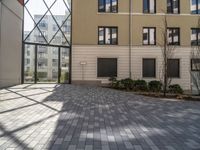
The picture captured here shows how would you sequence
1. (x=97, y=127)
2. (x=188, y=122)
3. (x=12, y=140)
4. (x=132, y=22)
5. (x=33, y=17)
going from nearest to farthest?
(x=12, y=140)
(x=97, y=127)
(x=188, y=122)
(x=33, y=17)
(x=132, y=22)

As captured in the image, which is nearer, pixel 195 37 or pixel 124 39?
pixel 124 39

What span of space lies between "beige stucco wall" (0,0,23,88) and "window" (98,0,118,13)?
6.97m

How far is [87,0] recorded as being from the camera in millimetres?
22891

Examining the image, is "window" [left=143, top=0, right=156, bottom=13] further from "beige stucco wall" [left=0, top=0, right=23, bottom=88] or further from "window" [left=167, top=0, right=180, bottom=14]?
"beige stucco wall" [left=0, top=0, right=23, bottom=88]

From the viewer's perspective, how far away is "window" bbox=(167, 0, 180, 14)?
78.3ft

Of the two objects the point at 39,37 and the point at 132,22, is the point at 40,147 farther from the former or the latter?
the point at 132,22

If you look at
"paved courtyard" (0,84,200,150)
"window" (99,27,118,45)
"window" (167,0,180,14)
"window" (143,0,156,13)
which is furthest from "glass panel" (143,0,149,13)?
"paved courtyard" (0,84,200,150)

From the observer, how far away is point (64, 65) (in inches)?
903

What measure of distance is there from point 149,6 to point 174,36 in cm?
356

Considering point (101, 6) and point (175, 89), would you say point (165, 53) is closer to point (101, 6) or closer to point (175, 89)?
point (175, 89)

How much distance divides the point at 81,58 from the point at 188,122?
15769mm

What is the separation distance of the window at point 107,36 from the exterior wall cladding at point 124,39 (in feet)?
1.22

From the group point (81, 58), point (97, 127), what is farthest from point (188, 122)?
point (81, 58)

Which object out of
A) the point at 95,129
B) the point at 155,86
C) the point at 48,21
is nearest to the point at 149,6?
the point at 155,86
